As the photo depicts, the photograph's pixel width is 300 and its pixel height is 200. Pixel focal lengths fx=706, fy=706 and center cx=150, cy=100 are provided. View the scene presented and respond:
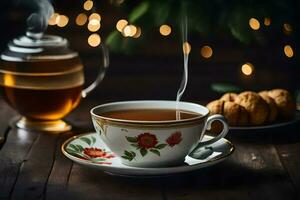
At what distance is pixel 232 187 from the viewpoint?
0.93 metres

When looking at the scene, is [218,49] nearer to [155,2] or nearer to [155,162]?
[155,2]

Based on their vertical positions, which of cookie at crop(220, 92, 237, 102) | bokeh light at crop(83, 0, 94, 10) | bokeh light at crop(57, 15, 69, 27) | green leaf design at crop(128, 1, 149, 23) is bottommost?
bokeh light at crop(57, 15, 69, 27)

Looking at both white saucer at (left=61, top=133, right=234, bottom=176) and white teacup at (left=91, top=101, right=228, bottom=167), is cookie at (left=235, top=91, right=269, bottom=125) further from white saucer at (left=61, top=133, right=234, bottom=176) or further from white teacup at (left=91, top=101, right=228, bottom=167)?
white teacup at (left=91, top=101, right=228, bottom=167)

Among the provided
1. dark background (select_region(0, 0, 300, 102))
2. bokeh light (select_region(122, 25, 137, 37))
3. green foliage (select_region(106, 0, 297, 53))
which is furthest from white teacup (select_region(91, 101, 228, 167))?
dark background (select_region(0, 0, 300, 102))

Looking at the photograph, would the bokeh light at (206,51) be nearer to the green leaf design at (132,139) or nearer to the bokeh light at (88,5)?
the bokeh light at (88,5)

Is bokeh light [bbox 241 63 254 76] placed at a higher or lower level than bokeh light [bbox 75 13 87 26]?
lower

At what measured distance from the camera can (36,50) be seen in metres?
1.27

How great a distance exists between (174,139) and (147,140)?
0.12 feet

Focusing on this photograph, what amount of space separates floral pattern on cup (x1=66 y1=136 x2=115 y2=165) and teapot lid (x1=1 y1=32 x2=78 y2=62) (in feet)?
0.82

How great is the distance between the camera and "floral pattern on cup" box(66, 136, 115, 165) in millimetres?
1006

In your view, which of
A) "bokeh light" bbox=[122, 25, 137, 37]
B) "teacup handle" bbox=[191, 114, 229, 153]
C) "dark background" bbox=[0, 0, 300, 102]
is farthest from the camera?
"dark background" bbox=[0, 0, 300, 102]

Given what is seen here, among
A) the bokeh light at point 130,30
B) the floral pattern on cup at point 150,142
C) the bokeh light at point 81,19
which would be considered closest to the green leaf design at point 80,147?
the floral pattern on cup at point 150,142

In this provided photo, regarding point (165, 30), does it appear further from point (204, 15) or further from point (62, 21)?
point (204, 15)

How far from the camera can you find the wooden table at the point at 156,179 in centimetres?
90
